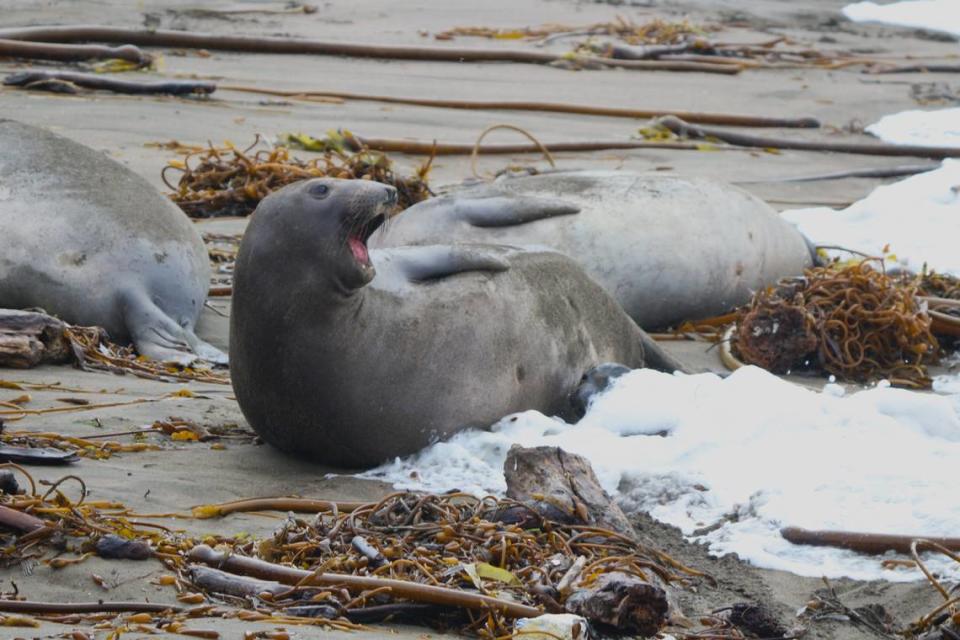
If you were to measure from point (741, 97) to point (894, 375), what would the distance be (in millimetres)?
6555

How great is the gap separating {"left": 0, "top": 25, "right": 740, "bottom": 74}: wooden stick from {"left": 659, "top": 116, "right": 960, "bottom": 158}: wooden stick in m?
2.64

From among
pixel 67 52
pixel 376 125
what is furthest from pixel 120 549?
pixel 67 52

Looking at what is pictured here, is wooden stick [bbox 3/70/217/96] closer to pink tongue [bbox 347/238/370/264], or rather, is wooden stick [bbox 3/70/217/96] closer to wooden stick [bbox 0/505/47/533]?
pink tongue [bbox 347/238/370/264]

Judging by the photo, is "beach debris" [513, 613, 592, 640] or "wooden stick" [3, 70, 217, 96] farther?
"wooden stick" [3, 70, 217, 96]

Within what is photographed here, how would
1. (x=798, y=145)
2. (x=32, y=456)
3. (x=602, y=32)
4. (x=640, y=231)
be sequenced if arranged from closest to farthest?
(x=32, y=456) < (x=640, y=231) < (x=798, y=145) < (x=602, y=32)

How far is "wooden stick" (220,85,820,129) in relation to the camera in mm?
10852

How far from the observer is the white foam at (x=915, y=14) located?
17.1 m

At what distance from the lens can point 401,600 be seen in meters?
3.21

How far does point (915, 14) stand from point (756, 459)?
1433cm

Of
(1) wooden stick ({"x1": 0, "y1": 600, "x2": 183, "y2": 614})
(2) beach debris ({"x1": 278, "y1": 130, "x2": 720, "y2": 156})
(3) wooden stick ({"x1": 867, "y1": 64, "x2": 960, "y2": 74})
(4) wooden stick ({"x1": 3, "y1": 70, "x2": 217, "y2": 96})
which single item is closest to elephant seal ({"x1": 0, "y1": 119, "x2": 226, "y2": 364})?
(1) wooden stick ({"x1": 0, "y1": 600, "x2": 183, "y2": 614})

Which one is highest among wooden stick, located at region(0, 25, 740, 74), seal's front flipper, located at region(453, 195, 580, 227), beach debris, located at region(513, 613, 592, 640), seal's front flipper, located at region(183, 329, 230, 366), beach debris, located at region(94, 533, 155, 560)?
wooden stick, located at region(0, 25, 740, 74)

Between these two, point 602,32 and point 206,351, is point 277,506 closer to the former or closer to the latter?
point 206,351

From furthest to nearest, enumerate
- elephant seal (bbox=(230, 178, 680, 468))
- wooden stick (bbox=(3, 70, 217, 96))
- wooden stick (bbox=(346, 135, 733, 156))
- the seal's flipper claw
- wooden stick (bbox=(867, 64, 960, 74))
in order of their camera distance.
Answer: wooden stick (bbox=(867, 64, 960, 74)) < wooden stick (bbox=(3, 70, 217, 96)) < wooden stick (bbox=(346, 135, 733, 156)) < the seal's flipper claw < elephant seal (bbox=(230, 178, 680, 468))

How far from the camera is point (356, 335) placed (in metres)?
4.58
